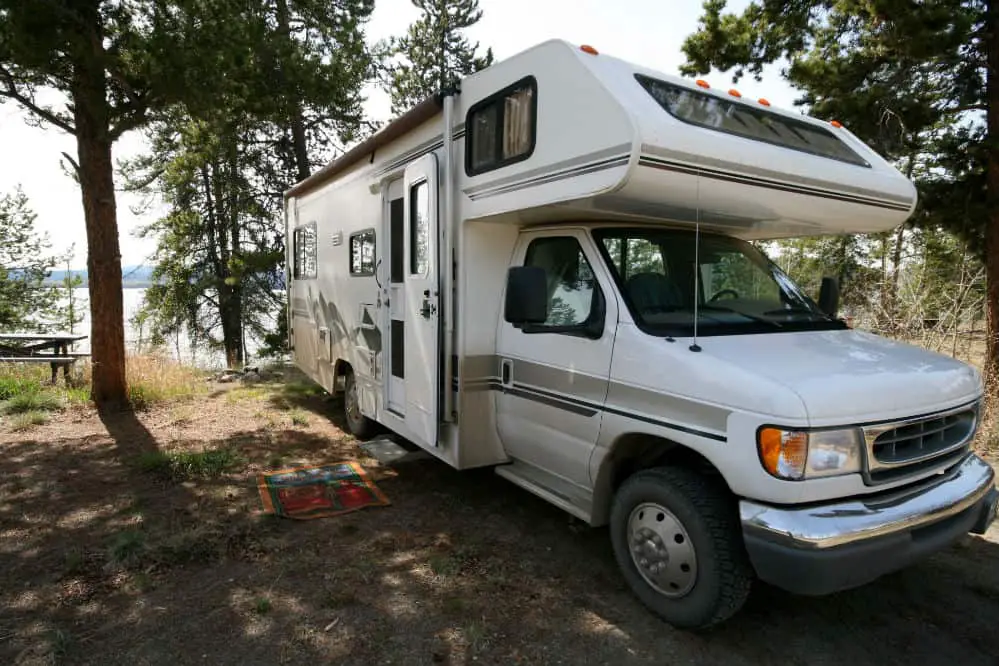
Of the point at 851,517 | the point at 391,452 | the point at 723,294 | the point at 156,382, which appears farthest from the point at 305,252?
the point at 851,517

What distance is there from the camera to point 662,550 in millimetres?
3104

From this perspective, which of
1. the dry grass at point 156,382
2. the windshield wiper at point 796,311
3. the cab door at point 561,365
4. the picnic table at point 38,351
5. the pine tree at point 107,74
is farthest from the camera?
the picnic table at point 38,351

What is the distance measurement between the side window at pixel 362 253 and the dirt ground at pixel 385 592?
2.03 meters

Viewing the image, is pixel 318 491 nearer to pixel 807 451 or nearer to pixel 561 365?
pixel 561 365

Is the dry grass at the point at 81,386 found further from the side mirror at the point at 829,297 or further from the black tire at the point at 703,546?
the side mirror at the point at 829,297

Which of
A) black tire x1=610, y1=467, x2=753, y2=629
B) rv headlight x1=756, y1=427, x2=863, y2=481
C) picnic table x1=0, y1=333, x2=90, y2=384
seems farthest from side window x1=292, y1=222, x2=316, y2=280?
rv headlight x1=756, y1=427, x2=863, y2=481

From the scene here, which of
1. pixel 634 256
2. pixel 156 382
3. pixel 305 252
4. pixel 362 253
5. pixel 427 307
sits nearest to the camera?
pixel 634 256

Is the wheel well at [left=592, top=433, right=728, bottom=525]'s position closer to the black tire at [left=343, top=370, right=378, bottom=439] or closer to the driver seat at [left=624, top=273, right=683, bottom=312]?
the driver seat at [left=624, top=273, right=683, bottom=312]

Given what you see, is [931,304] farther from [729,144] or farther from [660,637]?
[660,637]

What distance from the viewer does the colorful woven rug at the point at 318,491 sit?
463 centimetres

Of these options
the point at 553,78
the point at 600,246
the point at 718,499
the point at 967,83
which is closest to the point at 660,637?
the point at 718,499

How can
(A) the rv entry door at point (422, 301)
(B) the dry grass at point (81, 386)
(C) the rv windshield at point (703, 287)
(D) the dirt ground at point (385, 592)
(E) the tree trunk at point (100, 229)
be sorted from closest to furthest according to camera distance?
(D) the dirt ground at point (385, 592), (C) the rv windshield at point (703, 287), (A) the rv entry door at point (422, 301), (E) the tree trunk at point (100, 229), (B) the dry grass at point (81, 386)

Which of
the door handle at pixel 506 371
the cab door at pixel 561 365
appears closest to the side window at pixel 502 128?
the cab door at pixel 561 365

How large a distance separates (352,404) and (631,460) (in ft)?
12.7
